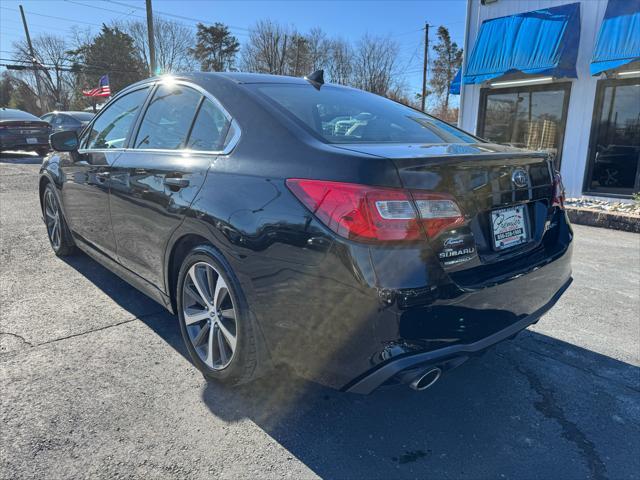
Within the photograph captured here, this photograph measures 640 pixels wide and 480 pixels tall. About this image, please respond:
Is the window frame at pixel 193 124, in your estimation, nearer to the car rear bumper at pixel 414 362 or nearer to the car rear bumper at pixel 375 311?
the car rear bumper at pixel 375 311

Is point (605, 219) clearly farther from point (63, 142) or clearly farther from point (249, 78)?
point (63, 142)

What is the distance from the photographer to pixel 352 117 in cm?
255

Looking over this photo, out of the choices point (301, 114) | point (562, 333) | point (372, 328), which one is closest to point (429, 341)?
point (372, 328)

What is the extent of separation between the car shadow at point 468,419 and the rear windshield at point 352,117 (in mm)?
1218

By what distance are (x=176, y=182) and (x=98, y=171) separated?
4.03ft

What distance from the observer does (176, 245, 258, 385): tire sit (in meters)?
2.12

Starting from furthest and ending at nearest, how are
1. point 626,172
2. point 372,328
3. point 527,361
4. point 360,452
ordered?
point 626,172 < point 527,361 < point 360,452 < point 372,328

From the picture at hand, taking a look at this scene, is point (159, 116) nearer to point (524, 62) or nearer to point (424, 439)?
point (424, 439)

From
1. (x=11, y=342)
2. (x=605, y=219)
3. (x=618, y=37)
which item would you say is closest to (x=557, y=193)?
(x=11, y=342)

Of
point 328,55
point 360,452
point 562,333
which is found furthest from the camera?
point 328,55

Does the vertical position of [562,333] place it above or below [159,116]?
below

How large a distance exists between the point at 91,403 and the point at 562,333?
2.97 meters

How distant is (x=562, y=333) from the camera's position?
3160 millimetres

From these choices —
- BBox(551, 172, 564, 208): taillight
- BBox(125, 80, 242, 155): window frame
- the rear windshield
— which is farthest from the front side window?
BBox(551, 172, 564, 208): taillight
